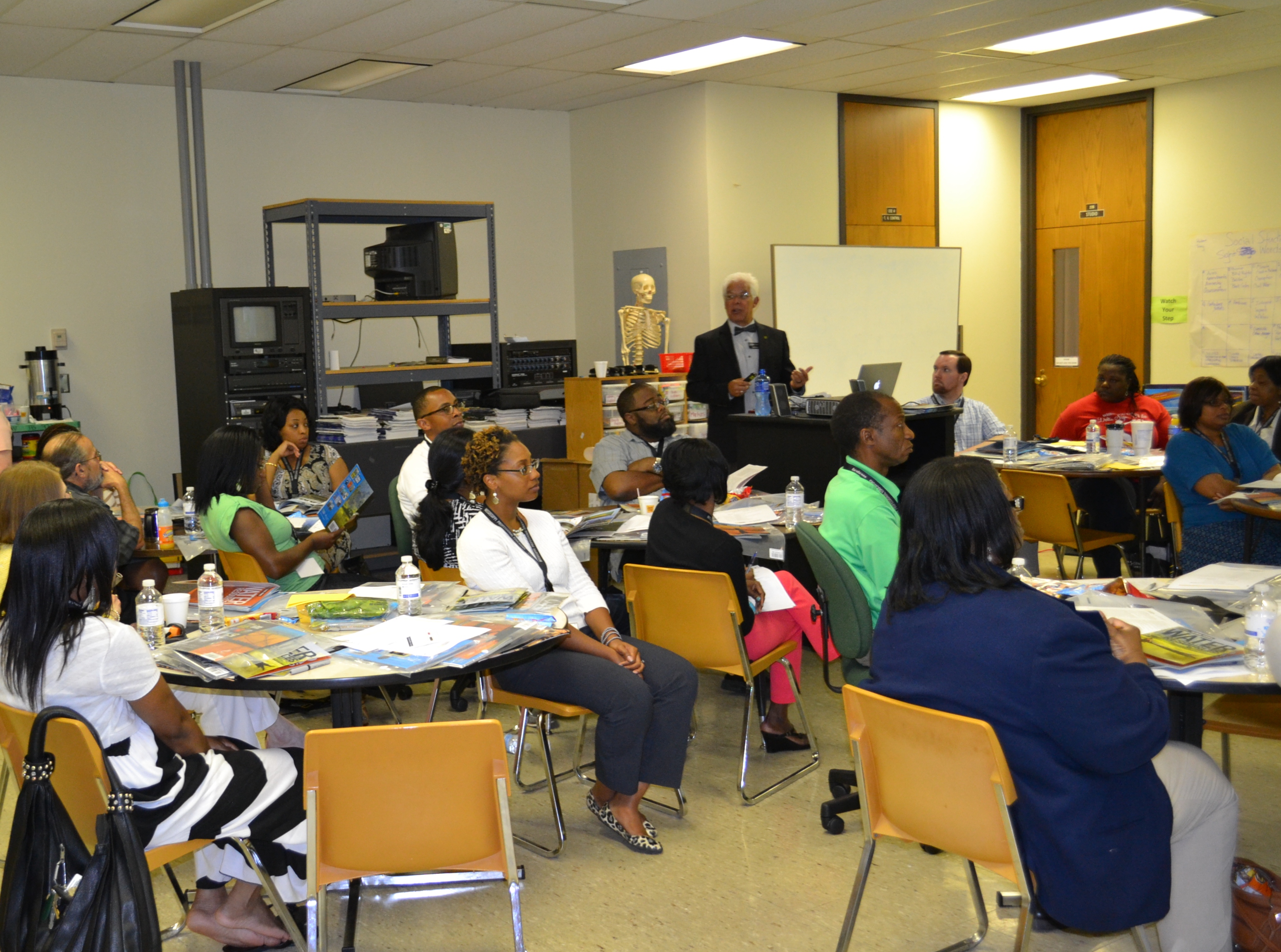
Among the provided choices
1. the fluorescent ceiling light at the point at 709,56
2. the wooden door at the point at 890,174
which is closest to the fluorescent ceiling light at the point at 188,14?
the fluorescent ceiling light at the point at 709,56

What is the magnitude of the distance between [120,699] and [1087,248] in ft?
28.4

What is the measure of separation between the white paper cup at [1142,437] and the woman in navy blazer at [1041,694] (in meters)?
4.04

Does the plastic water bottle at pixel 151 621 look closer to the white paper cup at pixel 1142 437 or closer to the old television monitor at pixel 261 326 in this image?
the old television monitor at pixel 261 326

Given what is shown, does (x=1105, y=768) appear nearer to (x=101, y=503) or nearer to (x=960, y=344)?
(x=101, y=503)

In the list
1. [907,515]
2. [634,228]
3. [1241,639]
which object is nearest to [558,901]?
[907,515]

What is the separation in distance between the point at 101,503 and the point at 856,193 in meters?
7.18

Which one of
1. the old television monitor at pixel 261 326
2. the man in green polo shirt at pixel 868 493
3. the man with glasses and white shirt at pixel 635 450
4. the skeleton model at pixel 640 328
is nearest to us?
the man in green polo shirt at pixel 868 493

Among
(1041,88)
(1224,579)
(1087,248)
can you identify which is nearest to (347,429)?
(1224,579)

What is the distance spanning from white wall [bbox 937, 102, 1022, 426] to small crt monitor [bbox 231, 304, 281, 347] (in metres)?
5.27

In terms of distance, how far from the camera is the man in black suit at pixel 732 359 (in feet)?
22.6

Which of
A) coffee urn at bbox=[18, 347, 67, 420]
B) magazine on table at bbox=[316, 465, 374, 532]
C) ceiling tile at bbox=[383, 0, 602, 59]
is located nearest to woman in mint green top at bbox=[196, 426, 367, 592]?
magazine on table at bbox=[316, 465, 374, 532]

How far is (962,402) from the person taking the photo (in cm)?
657

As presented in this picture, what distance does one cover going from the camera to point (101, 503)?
251 centimetres

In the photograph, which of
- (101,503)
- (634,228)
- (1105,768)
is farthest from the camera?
(634,228)
